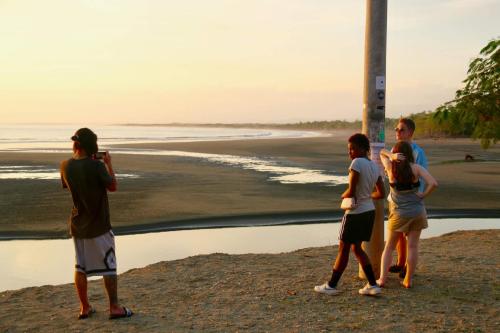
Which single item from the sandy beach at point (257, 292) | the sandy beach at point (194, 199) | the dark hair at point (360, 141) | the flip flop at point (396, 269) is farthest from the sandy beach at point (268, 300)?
the sandy beach at point (194, 199)

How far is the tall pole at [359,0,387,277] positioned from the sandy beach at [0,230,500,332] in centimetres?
46

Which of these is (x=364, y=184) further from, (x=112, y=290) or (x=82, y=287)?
(x=82, y=287)

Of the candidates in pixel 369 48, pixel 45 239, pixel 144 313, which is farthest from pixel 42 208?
pixel 369 48

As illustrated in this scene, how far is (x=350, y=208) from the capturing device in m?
5.76

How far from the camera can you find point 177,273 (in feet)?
23.8

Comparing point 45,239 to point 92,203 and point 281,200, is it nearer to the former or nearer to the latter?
point 92,203

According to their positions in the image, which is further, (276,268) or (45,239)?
(45,239)

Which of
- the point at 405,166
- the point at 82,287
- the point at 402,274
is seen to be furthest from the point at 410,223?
the point at 82,287

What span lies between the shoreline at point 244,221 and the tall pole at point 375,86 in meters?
4.90

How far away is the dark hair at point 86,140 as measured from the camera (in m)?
5.18

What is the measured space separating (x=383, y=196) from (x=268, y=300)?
5.68 ft

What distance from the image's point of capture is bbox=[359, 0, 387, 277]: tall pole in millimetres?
6742

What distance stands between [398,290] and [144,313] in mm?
2872

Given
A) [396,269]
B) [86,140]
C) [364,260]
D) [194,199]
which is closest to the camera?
[86,140]
